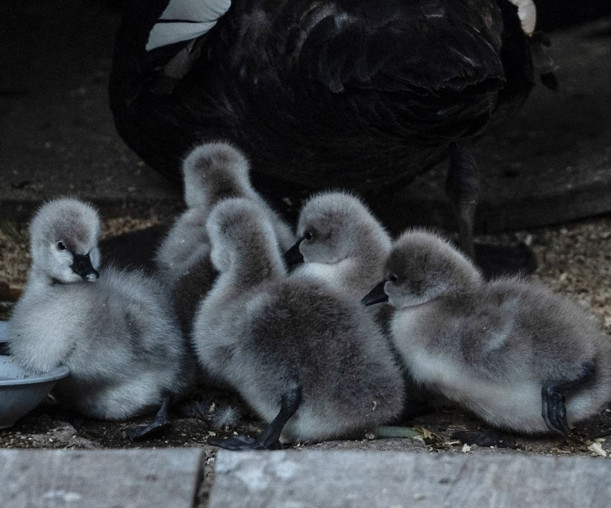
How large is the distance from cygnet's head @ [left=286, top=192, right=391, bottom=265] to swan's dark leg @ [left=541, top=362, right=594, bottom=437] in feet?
1.92

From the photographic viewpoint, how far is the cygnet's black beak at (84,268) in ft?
7.58

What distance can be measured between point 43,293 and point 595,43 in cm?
396

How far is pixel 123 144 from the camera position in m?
4.42

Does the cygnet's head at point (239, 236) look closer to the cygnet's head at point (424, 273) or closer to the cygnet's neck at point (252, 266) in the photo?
the cygnet's neck at point (252, 266)

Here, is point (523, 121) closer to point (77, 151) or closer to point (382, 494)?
point (77, 151)

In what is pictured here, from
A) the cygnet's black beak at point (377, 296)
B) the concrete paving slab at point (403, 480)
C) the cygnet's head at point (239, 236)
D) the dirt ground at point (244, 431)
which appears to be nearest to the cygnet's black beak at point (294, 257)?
the cygnet's head at point (239, 236)

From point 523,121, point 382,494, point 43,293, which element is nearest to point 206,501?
point 382,494

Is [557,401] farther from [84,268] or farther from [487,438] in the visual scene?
[84,268]

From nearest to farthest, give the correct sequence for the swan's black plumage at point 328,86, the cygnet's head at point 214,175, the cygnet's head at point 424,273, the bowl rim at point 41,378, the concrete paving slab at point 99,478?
1. the concrete paving slab at point 99,478
2. the bowl rim at point 41,378
3. the cygnet's head at point 424,273
4. the swan's black plumage at point 328,86
5. the cygnet's head at point 214,175

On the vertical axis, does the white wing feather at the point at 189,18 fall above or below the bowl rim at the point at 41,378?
above

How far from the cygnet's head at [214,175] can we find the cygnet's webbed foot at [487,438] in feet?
2.92

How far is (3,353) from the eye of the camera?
98.4 inches

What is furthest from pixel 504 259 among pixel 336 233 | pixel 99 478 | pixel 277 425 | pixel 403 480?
pixel 99 478

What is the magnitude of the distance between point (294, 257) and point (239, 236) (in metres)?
0.27
